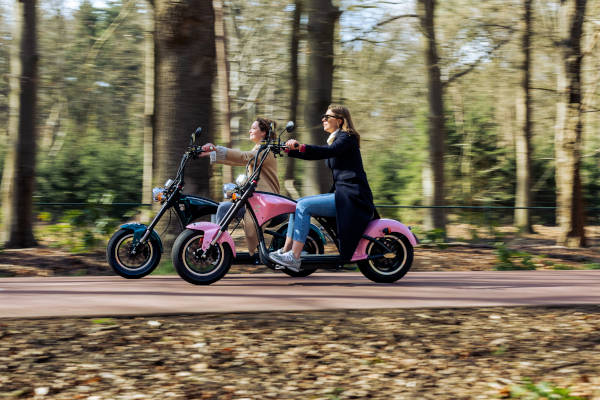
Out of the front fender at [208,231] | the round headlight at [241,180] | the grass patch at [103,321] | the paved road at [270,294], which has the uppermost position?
the round headlight at [241,180]

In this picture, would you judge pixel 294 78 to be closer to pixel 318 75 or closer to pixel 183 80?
pixel 318 75

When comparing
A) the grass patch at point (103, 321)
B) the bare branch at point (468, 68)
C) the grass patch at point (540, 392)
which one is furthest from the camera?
the bare branch at point (468, 68)

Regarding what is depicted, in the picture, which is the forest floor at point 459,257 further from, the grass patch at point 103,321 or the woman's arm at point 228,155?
the grass patch at point 103,321

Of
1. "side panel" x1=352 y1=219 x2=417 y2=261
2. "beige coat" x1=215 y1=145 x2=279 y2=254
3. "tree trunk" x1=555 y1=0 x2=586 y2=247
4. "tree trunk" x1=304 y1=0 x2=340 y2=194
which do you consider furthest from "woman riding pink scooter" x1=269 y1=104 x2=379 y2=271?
"tree trunk" x1=555 y1=0 x2=586 y2=247

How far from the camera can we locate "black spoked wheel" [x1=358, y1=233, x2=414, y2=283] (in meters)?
7.56

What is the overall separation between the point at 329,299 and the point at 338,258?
90 cm

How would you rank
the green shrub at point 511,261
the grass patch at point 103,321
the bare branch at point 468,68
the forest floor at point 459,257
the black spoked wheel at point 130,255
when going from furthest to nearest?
the bare branch at point 468,68 → the green shrub at point 511,261 → the forest floor at point 459,257 → the black spoked wheel at point 130,255 → the grass patch at point 103,321

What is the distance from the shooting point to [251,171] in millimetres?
7770

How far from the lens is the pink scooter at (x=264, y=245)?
709 centimetres

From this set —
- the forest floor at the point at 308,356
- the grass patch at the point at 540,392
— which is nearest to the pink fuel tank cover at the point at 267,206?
the forest floor at the point at 308,356

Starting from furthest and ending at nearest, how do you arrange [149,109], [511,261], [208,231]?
[149,109]
[511,261]
[208,231]

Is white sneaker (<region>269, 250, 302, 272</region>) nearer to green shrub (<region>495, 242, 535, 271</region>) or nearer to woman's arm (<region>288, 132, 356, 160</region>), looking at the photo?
woman's arm (<region>288, 132, 356, 160</region>)

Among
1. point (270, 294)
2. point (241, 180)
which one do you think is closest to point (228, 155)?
point (241, 180)

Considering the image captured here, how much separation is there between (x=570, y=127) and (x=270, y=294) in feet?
30.3
